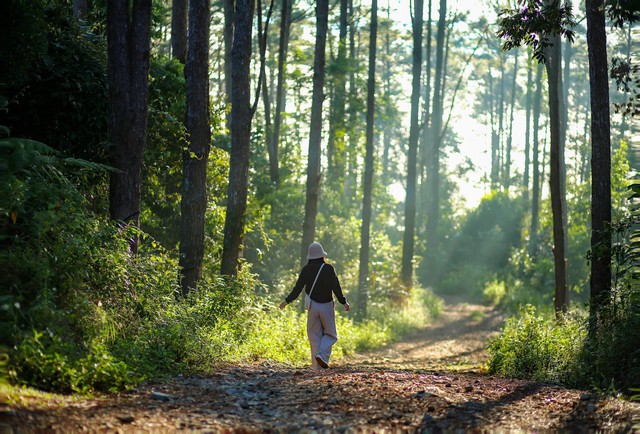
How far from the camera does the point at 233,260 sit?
16.2 m

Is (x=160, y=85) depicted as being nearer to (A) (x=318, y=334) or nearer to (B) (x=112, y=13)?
(B) (x=112, y=13)

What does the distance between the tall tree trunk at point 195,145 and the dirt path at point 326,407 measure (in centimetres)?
466

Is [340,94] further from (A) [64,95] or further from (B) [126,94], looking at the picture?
(A) [64,95]

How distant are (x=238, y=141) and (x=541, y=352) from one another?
7866 millimetres

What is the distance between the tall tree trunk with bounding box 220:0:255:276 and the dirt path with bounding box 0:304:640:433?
5874mm

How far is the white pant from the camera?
11961 millimetres

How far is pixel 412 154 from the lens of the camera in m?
33.8

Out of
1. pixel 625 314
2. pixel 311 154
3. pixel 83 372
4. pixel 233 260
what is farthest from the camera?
pixel 311 154

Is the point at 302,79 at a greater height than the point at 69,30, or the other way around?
the point at 302,79

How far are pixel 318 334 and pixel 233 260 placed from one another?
4.46 metres

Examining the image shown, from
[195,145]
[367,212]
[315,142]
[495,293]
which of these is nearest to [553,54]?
[315,142]

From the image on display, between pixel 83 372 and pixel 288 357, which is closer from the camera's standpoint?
pixel 83 372

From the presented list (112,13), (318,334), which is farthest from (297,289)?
(112,13)

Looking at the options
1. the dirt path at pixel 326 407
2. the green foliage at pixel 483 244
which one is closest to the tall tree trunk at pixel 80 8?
the dirt path at pixel 326 407
